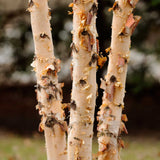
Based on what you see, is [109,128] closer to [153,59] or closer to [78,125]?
[78,125]

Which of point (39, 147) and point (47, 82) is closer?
point (47, 82)

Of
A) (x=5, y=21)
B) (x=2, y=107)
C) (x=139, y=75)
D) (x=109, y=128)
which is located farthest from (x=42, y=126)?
(x=2, y=107)

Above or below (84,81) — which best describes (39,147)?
below

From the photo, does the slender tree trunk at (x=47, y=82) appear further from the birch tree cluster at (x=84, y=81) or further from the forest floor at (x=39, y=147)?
the forest floor at (x=39, y=147)

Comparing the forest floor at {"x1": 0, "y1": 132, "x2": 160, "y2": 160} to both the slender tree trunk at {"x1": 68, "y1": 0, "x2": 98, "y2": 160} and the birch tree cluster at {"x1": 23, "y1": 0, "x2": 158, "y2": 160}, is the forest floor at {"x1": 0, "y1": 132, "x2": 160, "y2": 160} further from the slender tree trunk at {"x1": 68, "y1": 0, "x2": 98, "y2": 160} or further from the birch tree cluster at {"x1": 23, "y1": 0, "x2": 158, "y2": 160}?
the slender tree trunk at {"x1": 68, "y1": 0, "x2": 98, "y2": 160}

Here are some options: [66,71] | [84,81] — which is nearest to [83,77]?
[84,81]

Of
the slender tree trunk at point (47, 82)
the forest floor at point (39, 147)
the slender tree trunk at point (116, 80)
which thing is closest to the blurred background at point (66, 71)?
the forest floor at point (39, 147)

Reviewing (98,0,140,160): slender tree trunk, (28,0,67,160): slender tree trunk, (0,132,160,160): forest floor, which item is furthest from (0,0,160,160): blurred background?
(98,0,140,160): slender tree trunk

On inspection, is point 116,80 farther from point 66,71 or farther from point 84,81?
point 66,71
